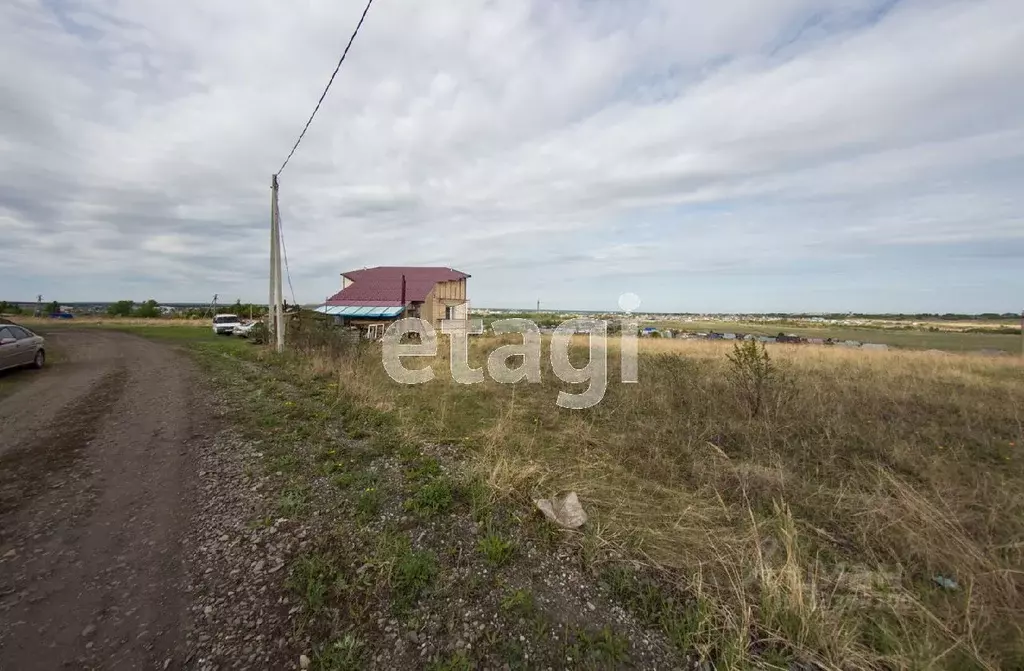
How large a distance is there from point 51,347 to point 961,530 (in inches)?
1035

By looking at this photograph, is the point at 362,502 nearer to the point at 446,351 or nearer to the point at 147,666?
the point at 147,666

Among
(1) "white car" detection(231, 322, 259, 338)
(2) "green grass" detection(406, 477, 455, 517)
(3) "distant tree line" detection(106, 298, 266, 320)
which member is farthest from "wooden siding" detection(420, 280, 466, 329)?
(2) "green grass" detection(406, 477, 455, 517)

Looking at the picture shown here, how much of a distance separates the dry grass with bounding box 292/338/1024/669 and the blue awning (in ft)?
61.8

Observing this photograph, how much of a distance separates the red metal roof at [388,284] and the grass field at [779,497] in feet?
69.9

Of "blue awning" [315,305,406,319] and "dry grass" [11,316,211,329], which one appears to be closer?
"blue awning" [315,305,406,319]

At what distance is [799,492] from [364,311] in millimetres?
28878

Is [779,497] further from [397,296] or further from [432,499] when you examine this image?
[397,296]

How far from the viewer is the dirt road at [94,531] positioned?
2.40m

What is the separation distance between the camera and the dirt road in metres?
2.40

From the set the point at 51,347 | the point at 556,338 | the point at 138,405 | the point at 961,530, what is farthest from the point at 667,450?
the point at 51,347

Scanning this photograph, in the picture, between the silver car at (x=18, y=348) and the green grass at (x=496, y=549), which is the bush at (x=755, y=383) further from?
the silver car at (x=18, y=348)

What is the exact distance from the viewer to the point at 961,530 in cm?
372

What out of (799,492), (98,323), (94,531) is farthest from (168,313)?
(799,492)

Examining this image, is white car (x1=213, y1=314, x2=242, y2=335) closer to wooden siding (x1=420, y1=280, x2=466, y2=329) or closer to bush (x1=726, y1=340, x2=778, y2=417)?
wooden siding (x1=420, y1=280, x2=466, y2=329)
